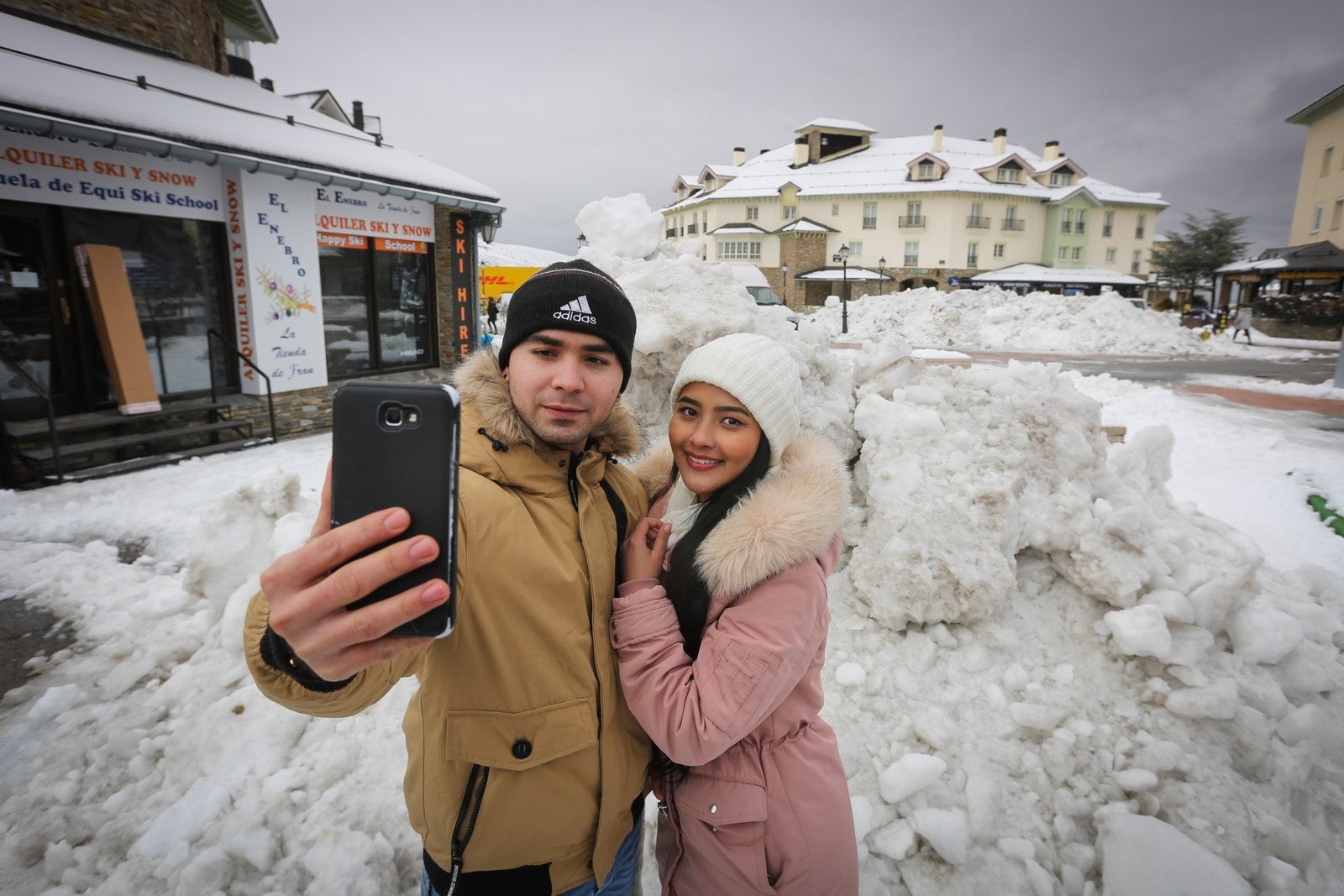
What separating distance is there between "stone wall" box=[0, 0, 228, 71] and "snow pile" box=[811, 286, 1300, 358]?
70.1 ft

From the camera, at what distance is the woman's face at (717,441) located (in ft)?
6.27

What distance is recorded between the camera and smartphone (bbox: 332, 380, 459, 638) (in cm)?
104

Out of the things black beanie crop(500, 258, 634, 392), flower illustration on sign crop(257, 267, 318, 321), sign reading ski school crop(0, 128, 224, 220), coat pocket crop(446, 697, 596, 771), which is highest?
sign reading ski school crop(0, 128, 224, 220)

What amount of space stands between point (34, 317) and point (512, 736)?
10283mm

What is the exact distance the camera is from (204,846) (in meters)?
2.76

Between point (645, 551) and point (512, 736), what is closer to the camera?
point (512, 736)

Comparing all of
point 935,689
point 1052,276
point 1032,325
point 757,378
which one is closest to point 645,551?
point 757,378

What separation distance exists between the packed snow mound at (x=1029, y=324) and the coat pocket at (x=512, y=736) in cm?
2175

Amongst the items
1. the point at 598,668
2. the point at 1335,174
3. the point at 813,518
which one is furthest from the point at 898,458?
the point at 1335,174

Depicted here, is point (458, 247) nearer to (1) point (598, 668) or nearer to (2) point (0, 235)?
(2) point (0, 235)

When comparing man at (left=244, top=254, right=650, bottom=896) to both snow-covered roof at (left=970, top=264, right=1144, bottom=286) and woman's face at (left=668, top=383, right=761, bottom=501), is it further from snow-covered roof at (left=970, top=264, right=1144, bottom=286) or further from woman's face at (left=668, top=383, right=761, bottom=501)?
snow-covered roof at (left=970, top=264, right=1144, bottom=286)

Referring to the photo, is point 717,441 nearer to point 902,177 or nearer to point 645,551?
point 645,551

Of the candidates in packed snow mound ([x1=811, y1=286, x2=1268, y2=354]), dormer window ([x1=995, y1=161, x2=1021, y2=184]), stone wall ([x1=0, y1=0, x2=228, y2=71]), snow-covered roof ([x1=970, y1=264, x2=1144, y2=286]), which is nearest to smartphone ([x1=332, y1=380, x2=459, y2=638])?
stone wall ([x1=0, y1=0, x2=228, y2=71])

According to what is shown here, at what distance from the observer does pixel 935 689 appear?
11.9 feet
